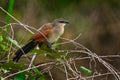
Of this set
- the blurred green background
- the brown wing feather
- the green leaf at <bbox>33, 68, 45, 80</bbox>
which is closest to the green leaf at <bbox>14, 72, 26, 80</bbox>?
the green leaf at <bbox>33, 68, 45, 80</bbox>

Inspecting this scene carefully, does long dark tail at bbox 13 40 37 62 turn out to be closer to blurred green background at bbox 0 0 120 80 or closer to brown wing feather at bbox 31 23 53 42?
brown wing feather at bbox 31 23 53 42

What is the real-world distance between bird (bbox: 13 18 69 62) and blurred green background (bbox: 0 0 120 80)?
3.55 m

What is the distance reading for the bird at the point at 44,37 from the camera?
3.26m

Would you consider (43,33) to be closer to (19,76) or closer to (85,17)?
(19,76)

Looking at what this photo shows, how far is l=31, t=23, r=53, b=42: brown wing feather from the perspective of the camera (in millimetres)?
3590

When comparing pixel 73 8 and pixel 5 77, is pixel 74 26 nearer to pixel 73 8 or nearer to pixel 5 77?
pixel 73 8

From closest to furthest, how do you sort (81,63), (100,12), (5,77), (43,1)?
(5,77) → (81,63) → (43,1) → (100,12)

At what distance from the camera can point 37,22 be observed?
8.11m

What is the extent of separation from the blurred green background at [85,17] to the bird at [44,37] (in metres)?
3.55

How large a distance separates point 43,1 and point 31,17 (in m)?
0.70

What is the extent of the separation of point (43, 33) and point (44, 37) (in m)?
0.08

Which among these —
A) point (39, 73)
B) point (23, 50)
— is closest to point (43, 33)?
point (23, 50)

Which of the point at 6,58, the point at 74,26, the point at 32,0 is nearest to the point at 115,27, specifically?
the point at 74,26

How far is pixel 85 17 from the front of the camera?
9.01 m
